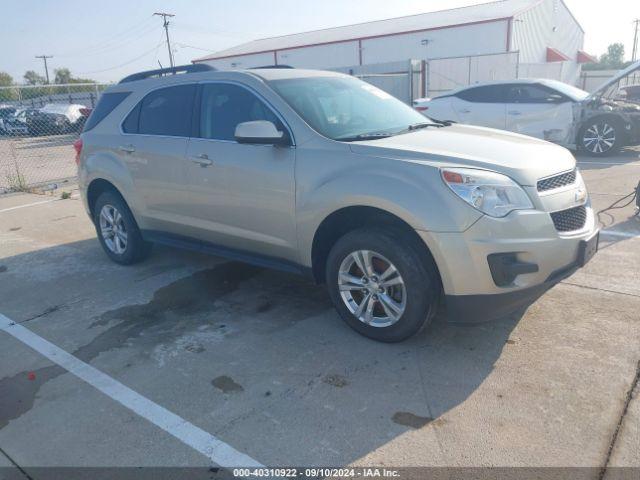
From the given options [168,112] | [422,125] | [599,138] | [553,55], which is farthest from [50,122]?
[553,55]

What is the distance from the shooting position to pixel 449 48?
29.5 m

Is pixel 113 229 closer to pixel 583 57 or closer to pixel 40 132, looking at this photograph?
pixel 40 132

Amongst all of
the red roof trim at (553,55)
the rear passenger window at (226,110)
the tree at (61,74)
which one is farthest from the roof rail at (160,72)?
the tree at (61,74)

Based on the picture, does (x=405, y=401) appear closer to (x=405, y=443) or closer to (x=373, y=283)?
(x=405, y=443)

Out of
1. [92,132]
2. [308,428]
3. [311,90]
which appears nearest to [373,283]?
[308,428]

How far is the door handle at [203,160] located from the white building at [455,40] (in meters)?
20.5

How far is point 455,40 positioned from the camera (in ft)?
95.7

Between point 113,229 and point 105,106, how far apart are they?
130cm

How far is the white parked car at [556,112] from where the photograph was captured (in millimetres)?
10336

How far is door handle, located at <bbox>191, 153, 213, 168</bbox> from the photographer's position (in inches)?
171

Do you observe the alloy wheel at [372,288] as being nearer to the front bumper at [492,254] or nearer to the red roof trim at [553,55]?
the front bumper at [492,254]

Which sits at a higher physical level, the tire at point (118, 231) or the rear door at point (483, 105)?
the rear door at point (483, 105)

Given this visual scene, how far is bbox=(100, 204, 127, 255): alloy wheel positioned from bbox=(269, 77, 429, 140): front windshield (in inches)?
98.7

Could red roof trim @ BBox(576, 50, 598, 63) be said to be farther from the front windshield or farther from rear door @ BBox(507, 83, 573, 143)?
the front windshield
